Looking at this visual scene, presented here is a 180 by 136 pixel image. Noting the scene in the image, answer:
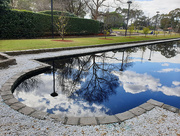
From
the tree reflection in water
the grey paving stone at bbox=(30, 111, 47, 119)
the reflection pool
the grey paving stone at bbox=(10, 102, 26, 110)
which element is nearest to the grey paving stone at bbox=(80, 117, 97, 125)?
the reflection pool

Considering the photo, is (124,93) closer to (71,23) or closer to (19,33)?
(19,33)

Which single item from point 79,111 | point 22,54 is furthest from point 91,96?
point 22,54

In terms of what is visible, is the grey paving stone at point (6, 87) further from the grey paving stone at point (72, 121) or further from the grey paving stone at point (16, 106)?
the grey paving stone at point (72, 121)

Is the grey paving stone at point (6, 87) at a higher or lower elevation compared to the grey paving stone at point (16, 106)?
higher

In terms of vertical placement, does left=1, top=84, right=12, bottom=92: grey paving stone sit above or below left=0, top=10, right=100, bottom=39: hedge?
below

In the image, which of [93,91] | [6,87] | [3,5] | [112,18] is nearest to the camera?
[6,87]

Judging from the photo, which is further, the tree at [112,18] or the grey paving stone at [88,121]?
the tree at [112,18]

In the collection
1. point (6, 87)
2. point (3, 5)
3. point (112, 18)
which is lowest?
point (6, 87)

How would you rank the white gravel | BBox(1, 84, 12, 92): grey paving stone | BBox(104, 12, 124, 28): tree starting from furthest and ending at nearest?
BBox(104, 12, 124, 28): tree
BBox(1, 84, 12, 92): grey paving stone
the white gravel

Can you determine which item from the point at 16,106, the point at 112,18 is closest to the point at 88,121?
the point at 16,106

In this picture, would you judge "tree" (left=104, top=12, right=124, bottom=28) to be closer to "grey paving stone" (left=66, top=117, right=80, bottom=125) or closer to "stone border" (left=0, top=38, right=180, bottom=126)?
"stone border" (left=0, top=38, right=180, bottom=126)

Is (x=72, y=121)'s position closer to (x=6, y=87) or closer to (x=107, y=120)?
(x=107, y=120)

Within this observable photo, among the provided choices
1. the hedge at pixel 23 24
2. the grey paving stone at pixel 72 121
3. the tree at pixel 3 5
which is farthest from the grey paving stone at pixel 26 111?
the tree at pixel 3 5

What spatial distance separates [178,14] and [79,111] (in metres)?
65.1
